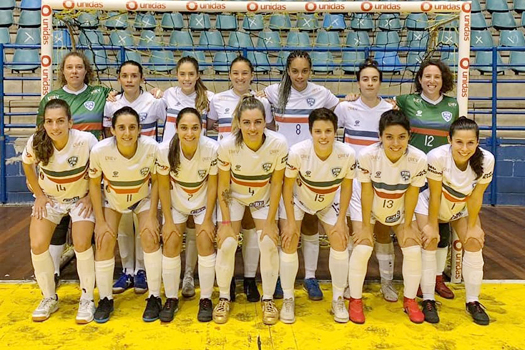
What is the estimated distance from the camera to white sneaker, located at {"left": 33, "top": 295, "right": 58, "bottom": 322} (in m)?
2.70

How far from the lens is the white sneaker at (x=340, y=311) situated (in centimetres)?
273

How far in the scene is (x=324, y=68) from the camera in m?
6.59

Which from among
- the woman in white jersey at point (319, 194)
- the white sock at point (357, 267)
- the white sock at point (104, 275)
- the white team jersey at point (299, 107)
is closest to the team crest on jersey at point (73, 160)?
the white sock at point (104, 275)

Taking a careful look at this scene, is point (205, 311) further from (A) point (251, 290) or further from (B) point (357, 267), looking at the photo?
(B) point (357, 267)

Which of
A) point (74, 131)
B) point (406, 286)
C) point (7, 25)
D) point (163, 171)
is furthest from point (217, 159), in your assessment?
point (7, 25)

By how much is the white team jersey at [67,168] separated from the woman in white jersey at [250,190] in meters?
0.82

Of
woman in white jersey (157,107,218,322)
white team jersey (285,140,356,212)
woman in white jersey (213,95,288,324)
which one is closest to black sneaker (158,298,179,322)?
woman in white jersey (157,107,218,322)

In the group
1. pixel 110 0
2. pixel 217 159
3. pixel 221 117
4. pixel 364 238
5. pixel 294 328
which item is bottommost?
pixel 294 328

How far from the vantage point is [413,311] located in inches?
109

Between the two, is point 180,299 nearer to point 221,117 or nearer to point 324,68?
point 221,117

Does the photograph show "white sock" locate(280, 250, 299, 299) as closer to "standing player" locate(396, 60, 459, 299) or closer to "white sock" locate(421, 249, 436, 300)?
"white sock" locate(421, 249, 436, 300)

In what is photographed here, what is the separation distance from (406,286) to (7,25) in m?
7.54

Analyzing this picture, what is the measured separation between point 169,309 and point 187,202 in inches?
25.2

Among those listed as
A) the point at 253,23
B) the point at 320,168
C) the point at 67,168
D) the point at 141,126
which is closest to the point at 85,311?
the point at 67,168
